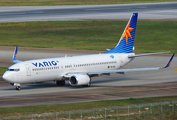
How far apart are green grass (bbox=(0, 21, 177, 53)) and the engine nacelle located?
42.1m

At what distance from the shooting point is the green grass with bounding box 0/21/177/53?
113125 mm

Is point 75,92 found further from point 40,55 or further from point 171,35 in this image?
point 171,35

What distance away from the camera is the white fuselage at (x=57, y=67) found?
6178 centimetres

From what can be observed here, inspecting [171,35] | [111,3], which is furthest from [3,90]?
[111,3]

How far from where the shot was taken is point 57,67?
64688mm

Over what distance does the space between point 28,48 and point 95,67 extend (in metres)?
44.1

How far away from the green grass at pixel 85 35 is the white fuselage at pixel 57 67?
114ft

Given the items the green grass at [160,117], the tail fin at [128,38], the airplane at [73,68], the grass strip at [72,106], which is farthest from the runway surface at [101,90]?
the green grass at [160,117]

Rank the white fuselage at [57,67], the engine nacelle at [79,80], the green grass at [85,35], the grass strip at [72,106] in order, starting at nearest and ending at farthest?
the grass strip at [72,106] < the white fuselage at [57,67] < the engine nacelle at [79,80] < the green grass at [85,35]

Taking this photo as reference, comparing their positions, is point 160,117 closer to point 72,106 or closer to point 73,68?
point 72,106

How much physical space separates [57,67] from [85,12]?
101 meters

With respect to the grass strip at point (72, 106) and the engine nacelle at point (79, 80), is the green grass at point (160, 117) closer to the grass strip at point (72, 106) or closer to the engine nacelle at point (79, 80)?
the grass strip at point (72, 106)

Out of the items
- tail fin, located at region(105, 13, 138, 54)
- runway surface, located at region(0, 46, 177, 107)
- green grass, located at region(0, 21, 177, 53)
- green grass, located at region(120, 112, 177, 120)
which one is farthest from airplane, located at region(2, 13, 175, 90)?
green grass, located at region(0, 21, 177, 53)

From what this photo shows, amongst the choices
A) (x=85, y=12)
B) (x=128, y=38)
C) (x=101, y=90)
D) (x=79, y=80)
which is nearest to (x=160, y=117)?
(x=101, y=90)
